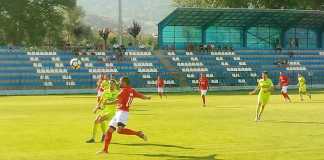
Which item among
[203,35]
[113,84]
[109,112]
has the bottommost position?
A: [109,112]

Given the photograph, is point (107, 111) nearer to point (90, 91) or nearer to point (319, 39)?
point (90, 91)

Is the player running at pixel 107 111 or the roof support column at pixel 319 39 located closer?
the player running at pixel 107 111

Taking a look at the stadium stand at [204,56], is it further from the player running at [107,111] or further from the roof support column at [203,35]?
the player running at [107,111]

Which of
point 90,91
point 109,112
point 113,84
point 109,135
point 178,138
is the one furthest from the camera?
point 90,91

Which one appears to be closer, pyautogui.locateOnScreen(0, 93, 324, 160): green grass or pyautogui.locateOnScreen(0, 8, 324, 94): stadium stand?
pyautogui.locateOnScreen(0, 93, 324, 160): green grass

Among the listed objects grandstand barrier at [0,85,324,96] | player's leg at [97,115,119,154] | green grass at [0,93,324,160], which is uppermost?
player's leg at [97,115,119,154]

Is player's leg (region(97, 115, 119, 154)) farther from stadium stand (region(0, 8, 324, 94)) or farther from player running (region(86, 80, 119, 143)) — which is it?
stadium stand (region(0, 8, 324, 94))

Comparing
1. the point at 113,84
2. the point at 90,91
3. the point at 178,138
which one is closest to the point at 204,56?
the point at 90,91

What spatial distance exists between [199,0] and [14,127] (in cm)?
7793

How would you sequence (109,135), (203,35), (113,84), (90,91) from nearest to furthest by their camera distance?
(109,135)
(113,84)
(90,91)
(203,35)

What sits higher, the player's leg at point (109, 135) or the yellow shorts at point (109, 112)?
the yellow shorts at point (109, 112)

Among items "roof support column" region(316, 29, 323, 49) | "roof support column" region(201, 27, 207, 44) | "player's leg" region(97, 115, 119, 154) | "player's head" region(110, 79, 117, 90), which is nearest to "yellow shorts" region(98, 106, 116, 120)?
"player's head" region(110, 79, 117, 90)

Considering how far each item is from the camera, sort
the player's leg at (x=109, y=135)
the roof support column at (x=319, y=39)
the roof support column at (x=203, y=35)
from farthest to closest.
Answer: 1. the roof support column at (x=319, y=39)
2. the roof support column at (x=203, y=35)
3. the player's leg at (x=109, y=135)

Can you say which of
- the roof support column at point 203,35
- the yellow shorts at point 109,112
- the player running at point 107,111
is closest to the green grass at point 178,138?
the player running at point 107,111
